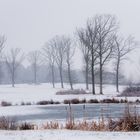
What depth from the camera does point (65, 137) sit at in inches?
537

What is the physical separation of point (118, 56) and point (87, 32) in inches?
526

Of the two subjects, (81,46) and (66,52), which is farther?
(66,52)

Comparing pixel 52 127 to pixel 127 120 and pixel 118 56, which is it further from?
pixel 118 56

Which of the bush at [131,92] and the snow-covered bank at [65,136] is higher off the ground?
the bush at [131,92]

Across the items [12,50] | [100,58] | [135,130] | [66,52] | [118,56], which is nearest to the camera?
[135,130]

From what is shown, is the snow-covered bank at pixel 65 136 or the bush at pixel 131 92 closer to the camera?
the snow-covered bank at pixel 65 136

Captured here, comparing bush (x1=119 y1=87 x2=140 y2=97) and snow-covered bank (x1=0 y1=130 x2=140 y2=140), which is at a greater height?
bush (x1=119 y1=87 x2=140 y2=97)

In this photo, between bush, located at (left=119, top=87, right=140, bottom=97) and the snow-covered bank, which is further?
bush, located at (left=119, top=87, right=140, bottom=97)

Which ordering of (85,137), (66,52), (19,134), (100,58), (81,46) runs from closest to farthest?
(85,137)
(19,134)
(100,58)
(81,46)
(66,52)

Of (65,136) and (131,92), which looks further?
(131,92)

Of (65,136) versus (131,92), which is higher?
(131,92)

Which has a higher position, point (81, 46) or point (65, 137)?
point (81, 46)

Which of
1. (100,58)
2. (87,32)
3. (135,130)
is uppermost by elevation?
(87,32)

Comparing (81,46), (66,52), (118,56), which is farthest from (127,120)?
(66,52)
